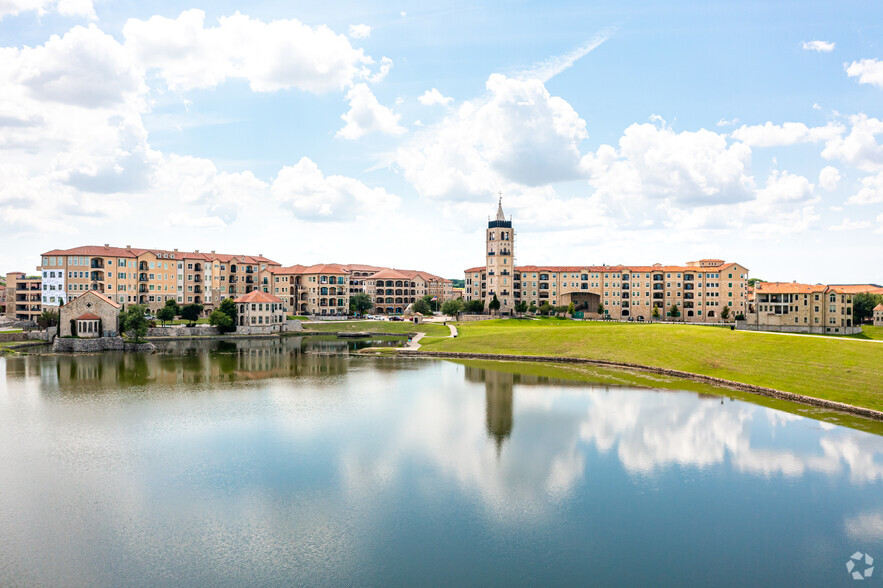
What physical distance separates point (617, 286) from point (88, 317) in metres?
113

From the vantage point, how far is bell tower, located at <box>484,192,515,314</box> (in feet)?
458

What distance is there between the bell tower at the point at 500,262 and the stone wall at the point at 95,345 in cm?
7874

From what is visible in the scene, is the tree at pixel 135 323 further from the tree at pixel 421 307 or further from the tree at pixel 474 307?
the tree at pixel 474 307

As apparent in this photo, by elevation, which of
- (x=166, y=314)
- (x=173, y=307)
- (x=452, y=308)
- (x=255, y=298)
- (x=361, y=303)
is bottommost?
(x=166, y=314)

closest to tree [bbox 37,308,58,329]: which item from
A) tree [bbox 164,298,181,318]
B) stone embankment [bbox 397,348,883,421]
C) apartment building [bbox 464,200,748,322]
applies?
tree [bbox 164,298,181,318]

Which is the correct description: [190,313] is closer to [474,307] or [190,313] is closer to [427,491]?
[474,307]

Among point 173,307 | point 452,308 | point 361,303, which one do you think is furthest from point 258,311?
point 452,308

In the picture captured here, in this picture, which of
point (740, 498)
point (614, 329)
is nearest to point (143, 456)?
point (740, 498)

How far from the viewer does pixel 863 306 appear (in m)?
134

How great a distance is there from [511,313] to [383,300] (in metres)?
Result: 44.9

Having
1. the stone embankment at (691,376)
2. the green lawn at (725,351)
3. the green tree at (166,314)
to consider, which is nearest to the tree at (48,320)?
the green tree at (166,314)

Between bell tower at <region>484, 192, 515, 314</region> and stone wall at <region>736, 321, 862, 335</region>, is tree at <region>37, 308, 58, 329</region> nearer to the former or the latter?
bell tower at <region>484, 192, 515, 314</region>

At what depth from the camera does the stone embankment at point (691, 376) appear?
145 ft

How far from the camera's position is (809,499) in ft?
86.3
